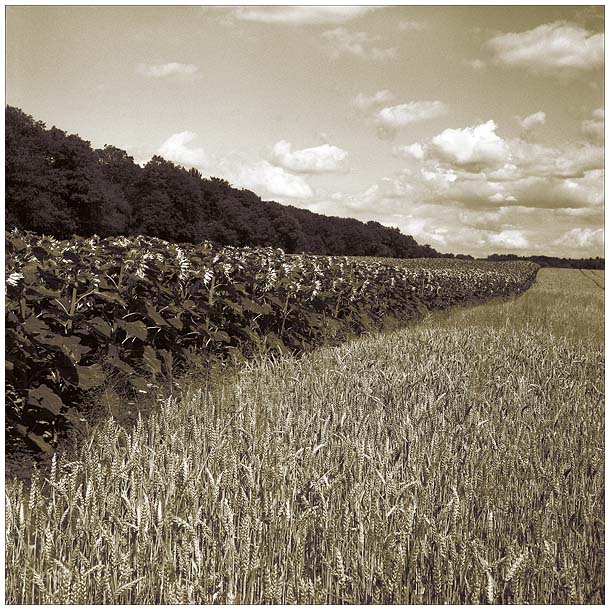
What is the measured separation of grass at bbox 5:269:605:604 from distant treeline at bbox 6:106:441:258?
27.0 m

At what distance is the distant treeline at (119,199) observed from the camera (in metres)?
33.0

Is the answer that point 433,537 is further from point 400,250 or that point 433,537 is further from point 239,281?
point 400,250

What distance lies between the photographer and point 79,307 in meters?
4.69

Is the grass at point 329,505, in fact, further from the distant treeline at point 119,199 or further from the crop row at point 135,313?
the distant treeline at point 119,199

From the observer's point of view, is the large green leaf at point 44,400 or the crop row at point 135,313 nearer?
the large green leaf at point 44,400

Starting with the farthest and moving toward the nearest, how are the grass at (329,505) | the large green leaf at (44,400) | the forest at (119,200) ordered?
the forest at (119,200)
the large green leaf at (44,400)
the grass at (329,505)

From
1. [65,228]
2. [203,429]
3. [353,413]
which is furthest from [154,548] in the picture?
[65,228]

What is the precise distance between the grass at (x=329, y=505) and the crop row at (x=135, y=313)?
1.66 feet

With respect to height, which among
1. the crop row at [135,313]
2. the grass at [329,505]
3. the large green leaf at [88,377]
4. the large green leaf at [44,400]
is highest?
the crop row at [135,313]

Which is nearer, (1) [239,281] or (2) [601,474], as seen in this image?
(2) [601,474]

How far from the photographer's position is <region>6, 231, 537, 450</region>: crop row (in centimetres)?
409

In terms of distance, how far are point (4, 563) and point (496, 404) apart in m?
4.05

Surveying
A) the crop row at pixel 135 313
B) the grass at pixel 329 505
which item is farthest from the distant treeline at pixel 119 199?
the grass at pixel 329 505

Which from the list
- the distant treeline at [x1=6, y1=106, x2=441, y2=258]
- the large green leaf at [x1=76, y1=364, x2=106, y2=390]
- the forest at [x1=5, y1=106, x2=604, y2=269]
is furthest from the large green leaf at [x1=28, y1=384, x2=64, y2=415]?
the distant treeline at [x1=6, y1=106, x2=441, y2=258]
